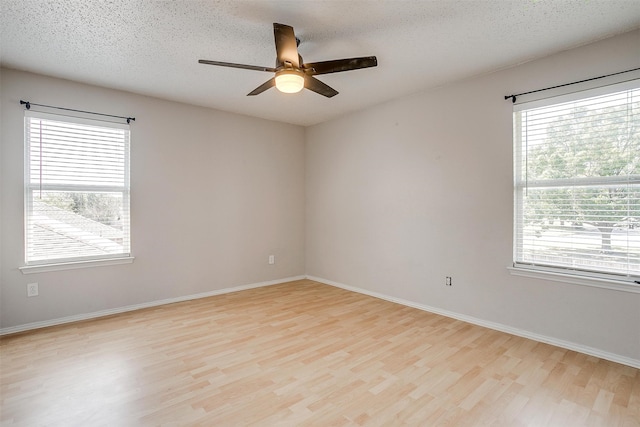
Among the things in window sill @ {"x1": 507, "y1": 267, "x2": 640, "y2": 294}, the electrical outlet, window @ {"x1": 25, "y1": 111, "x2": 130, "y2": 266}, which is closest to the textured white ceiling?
window @ {"x1": 25, "y1": 111, "x2": 130, "y2": 266}

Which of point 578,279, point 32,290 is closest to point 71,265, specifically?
point 32,290

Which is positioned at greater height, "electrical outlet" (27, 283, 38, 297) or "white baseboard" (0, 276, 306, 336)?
"electrical outlet" (27, 283, 38, 297)

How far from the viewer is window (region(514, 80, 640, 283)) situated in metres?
2.50

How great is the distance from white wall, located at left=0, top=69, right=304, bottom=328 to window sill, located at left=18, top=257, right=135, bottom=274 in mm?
55

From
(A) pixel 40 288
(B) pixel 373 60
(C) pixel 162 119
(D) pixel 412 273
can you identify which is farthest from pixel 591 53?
(A) pixel 40 288

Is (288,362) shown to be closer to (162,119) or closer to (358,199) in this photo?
(358,199)

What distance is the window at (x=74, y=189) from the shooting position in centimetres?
324

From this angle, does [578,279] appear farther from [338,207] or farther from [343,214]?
[338,207]

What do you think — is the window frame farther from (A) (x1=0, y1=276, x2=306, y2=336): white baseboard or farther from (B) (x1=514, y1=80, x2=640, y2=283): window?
(B) (x1=514, y1=80, x2=640, y2=283): window

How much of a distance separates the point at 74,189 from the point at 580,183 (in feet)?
16.2

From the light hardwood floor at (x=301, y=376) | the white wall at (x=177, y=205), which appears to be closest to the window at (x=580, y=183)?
the light hardwood floor at (x=301, y=376)

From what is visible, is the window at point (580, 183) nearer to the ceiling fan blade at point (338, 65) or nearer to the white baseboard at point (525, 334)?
the white baseboard at point (525, 334)

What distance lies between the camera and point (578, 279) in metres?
2.71

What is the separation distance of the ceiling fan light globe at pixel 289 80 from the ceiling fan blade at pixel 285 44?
0.20 feet
